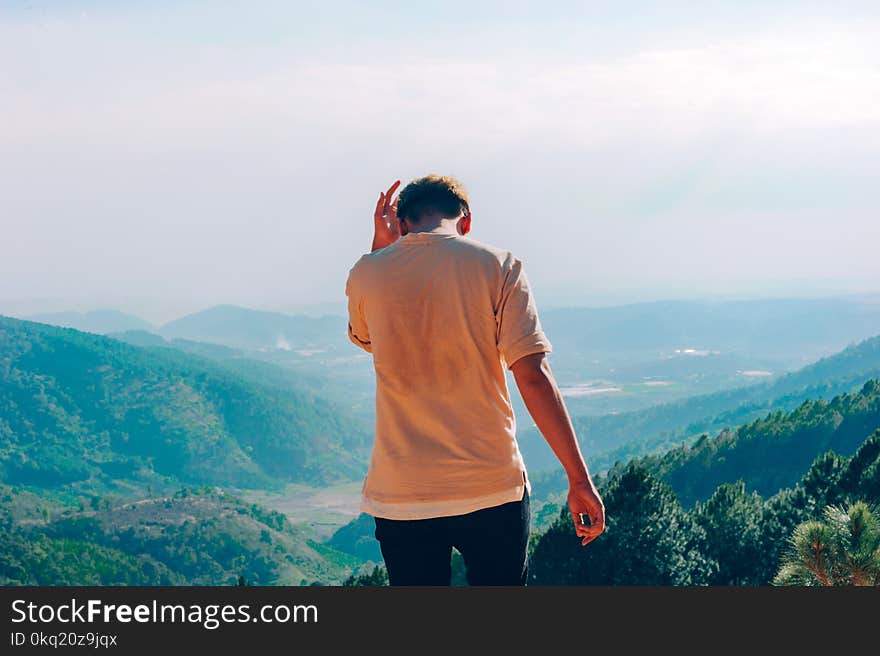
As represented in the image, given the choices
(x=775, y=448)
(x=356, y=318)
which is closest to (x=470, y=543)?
(x=356, y=318)

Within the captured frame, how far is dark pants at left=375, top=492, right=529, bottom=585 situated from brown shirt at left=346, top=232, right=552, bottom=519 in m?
0.05

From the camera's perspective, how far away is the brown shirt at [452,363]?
3230 mm

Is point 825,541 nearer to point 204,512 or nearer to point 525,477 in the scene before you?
point 525,477

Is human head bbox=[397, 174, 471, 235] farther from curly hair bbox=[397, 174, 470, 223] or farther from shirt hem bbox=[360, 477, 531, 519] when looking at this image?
shirt hem bbox=[360, 477, 531, 519]

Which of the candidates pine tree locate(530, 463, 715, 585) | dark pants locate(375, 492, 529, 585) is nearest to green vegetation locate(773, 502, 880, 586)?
dark pants locate(375, 492, 529, 585)

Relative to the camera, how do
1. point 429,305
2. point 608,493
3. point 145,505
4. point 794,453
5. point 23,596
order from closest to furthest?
point 429,305
point 23,596
point 608,493
point 794,453
point 145,505

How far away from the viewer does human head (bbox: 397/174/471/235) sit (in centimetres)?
343

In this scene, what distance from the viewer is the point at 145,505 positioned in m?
132

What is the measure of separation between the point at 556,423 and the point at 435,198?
2.89 feet

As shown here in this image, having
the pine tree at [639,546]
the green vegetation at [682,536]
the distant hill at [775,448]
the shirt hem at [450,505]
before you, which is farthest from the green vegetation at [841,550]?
the distant hill at [775,448]

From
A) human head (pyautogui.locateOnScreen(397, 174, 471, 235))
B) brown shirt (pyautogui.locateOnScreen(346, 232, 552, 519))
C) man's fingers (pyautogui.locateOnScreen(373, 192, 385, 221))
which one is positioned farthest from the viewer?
man's fingers (pyautogui.locateOnScreen(373, 192, 385, 221))

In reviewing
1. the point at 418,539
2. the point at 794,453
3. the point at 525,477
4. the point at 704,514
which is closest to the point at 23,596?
the point at 418,539

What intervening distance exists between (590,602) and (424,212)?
5.23ft

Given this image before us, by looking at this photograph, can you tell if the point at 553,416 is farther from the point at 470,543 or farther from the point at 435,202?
the point at 435,202
